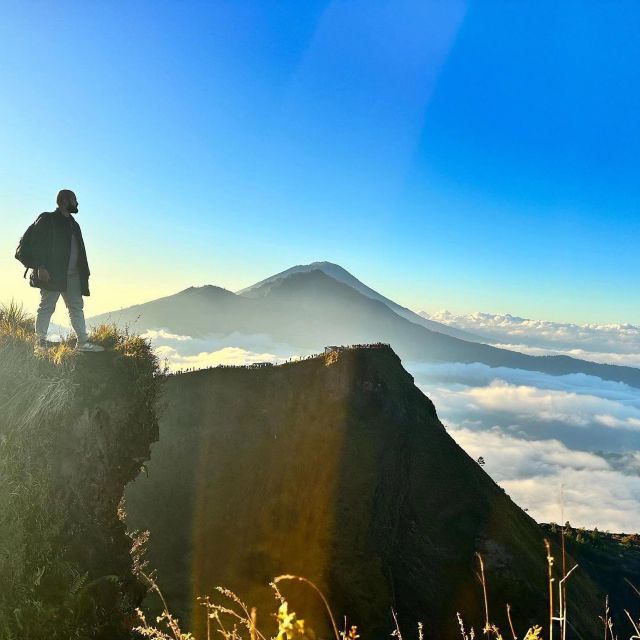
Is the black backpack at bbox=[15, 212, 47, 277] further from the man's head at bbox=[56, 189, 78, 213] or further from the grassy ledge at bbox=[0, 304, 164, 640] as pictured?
the grassy ledge at bbox=[0, 304, 164, 640]

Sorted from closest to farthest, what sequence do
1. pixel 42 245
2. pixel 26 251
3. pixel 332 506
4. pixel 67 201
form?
pixel 26 251
pixel 42 245
pixel 67 201
pixel 332 506

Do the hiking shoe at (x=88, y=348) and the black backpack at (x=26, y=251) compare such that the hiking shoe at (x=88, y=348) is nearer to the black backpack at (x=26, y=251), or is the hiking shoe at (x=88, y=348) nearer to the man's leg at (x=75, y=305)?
the man's leg at (x=75, y=305)

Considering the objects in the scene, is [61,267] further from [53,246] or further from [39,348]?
[39,348]

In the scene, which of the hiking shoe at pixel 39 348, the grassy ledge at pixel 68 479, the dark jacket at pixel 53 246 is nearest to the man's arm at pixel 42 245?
the dark jacket at pixel 53 246

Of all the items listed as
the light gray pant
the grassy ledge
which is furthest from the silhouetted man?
the grassy ledge

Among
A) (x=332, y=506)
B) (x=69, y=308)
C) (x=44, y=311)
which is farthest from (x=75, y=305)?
(x=332, y=506)

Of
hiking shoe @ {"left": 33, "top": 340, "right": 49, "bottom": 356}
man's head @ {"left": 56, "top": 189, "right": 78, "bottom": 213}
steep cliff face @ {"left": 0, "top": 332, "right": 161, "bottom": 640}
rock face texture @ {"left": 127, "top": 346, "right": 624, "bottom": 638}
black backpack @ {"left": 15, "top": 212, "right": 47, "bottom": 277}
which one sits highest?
man's head @ {"left": 56, "top": 189, "right": 78, "bottom": 213}

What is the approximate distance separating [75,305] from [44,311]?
2.01 feet

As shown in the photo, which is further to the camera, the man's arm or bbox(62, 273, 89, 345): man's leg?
bbox(62, 273, 89, 345): man's leg

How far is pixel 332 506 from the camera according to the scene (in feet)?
79.3

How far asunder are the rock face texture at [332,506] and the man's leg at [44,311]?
11962mm

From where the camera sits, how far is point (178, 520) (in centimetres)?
2219

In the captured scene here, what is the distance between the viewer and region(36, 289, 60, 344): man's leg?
31.0ft

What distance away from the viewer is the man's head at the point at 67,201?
9484mm
